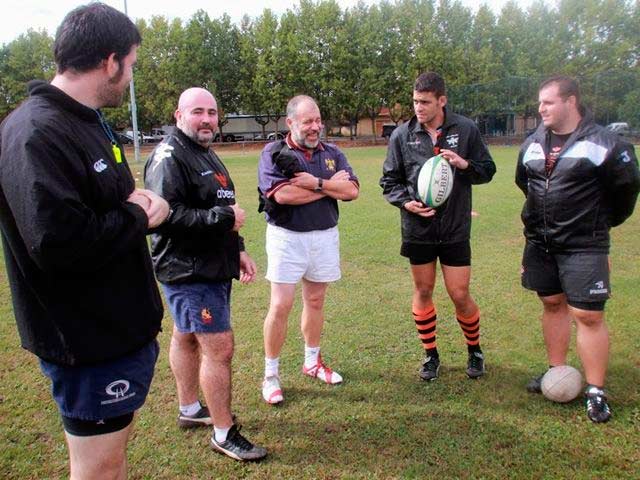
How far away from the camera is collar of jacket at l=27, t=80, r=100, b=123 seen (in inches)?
69.7

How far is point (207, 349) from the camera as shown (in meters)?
3.10

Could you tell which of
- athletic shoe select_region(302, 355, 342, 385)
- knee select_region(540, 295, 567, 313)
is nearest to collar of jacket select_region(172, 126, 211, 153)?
athletic shoe select_region(302, 355, 342, 385)

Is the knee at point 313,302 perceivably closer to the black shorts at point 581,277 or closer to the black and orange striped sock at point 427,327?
the black and orange striped sock at point 427,327

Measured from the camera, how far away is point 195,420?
136 inches

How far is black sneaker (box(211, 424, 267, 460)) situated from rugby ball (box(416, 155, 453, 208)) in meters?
2.11

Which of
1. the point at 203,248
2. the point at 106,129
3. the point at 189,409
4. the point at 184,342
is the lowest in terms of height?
the point at 189,409

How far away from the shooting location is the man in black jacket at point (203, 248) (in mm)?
2930

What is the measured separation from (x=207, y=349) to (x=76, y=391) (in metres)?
1.19

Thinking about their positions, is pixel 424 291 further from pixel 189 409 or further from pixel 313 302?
pixel 189 409

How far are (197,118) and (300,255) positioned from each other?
1.29m

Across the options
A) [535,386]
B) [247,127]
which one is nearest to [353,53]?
[247,127]

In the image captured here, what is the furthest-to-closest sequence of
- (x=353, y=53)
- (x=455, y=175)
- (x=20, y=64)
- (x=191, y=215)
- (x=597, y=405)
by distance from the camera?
(x=20, y=64) < (x=353, y=53) < (x=455, y=175) < (x=597, y=405) < (x=191, y=215)

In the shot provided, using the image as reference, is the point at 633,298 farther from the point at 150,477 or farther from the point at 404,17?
the point at 404,17

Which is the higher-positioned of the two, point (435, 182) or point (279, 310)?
point (435, 182)
